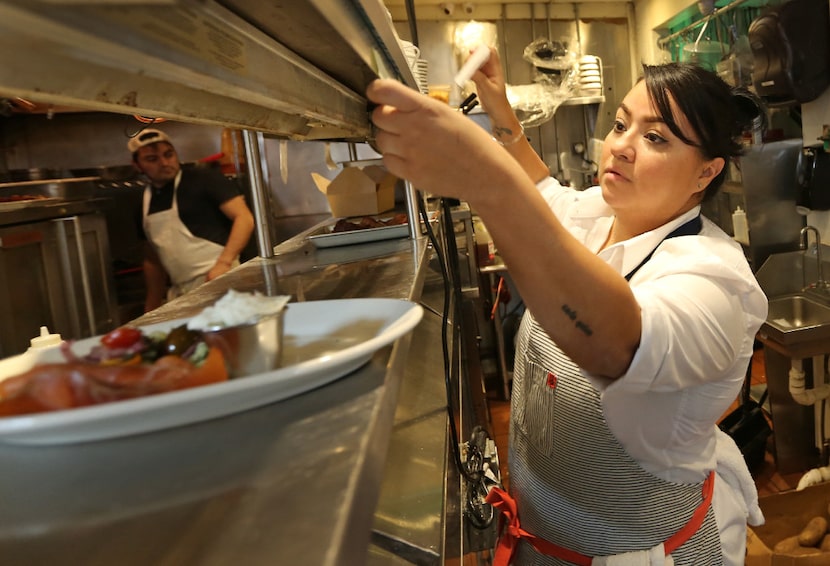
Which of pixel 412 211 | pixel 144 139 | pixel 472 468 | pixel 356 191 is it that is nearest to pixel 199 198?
pixel 144 139

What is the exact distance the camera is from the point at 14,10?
11.9 inches

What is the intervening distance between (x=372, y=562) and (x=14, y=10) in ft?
1.58

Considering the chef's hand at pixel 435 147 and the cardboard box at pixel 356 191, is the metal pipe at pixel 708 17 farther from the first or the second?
the chef's hand at pixel 435 147

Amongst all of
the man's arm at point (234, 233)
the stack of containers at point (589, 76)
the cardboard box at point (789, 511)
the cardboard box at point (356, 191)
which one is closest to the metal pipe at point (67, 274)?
the man's arm at point (234, 233)

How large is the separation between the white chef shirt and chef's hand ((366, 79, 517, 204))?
0.98 feet

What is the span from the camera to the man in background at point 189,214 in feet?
10.1

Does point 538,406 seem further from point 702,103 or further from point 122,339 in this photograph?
point 122,339

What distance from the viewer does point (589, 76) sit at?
4.31 meters

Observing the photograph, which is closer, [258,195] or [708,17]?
[258,195]

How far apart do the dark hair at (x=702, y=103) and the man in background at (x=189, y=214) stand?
8.06ft

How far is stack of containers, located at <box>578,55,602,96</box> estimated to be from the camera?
14.2 feet

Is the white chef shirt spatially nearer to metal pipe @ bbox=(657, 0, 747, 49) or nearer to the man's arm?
the man's arm

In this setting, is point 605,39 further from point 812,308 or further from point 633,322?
point 633,322

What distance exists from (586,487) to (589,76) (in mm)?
3905
